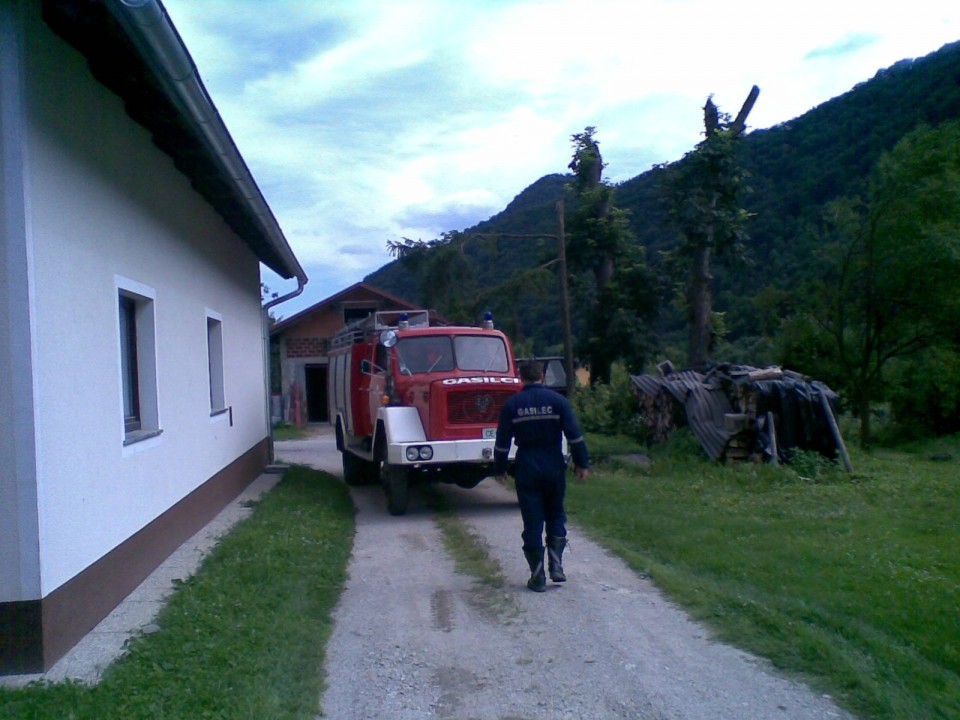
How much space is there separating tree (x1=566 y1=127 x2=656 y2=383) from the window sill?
22.6m

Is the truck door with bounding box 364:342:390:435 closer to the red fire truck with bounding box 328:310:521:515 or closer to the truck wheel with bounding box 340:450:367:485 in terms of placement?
the red fire truck with bounding box 328:310:521:515

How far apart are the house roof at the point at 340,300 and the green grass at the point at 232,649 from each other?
2500 centimetres

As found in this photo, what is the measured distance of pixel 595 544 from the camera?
958 centimetres

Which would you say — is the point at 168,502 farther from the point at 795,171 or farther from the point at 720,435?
the point at 795,171

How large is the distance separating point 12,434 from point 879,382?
1915 cm

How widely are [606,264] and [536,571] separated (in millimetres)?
23626

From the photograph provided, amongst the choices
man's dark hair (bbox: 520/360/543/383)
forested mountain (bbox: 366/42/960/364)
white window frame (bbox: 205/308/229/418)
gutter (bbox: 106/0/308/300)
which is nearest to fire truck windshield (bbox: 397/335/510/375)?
white window frame (bbox: 205/308/229/418)

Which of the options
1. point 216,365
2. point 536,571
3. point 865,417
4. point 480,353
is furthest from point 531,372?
point 865,417

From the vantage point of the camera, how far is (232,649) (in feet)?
19.1

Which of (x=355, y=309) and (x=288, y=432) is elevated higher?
(x=355, y=309)

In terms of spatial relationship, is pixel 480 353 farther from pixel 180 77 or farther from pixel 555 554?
pixel 180 77

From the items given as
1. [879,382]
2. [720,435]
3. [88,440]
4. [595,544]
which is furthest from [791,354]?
[88,440]

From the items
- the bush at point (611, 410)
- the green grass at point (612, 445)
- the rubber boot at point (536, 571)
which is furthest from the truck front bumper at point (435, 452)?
the bush at point (611, 410)

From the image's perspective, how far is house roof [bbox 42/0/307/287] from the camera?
5641 millimetres
